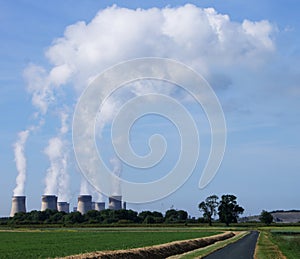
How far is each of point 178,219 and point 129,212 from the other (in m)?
21.1

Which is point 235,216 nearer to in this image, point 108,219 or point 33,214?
point 108,219

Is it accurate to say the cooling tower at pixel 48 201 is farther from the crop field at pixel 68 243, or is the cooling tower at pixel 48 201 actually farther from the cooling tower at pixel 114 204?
the crop field at pixel 68 243

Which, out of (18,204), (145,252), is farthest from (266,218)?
(145,252)

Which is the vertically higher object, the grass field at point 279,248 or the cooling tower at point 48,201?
the cooling tower at point 48,201

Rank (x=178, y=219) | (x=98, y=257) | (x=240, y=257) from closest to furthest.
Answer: (x=98, y=257) < (x=240, y=257) < (x=178, y=219)

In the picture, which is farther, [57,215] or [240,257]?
[57,215]

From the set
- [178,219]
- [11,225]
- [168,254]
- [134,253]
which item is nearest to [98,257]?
[134,253]

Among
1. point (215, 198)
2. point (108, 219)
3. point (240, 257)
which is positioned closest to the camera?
point (240, 257)

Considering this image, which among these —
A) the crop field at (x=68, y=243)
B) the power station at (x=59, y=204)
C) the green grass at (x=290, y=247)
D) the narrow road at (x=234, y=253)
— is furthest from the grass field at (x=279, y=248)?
the power station at (x=59, y=204)

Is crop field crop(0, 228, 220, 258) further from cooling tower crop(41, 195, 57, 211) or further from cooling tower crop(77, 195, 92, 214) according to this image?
cooling tower crop(77, 195, 92, 214)

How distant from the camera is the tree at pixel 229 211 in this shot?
176738 mm

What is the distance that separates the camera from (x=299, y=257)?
35.4 meters

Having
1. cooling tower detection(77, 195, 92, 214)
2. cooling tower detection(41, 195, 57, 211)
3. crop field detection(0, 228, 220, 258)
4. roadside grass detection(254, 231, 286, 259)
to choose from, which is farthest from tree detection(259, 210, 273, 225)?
roadside grass detection(254, 231, 286, 259)

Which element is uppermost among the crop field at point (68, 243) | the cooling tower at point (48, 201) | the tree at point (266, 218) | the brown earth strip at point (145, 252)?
the cooling tower at point (48, 201)
